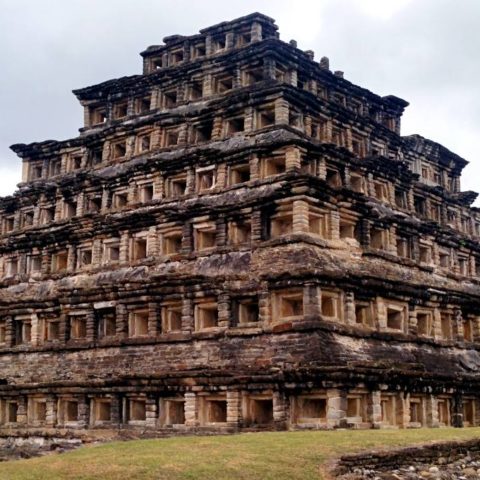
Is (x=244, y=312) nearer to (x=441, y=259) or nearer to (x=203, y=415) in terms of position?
(x=203, y=415)

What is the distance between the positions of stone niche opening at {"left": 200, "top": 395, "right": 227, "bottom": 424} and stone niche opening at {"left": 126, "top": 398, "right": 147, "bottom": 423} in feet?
11.1

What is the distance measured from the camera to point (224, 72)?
3956cm

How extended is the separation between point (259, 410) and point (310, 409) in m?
2.21

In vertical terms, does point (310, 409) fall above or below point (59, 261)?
below

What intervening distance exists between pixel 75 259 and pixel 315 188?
560 inches

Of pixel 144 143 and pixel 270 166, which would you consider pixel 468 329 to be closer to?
pixel 270 166

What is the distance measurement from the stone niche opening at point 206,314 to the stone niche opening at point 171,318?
1.26 meters

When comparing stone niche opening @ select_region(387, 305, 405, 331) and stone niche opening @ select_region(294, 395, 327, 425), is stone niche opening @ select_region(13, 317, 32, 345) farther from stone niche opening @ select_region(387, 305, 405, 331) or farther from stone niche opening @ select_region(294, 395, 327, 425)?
stone niche opening @ select_region(387, 305, 405, 331)

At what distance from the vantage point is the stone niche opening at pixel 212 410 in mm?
30312

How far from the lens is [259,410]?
29531mm

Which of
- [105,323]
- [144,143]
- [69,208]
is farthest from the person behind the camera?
[69,208]

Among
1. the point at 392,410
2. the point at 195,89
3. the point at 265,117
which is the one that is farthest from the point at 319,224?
the point at 195,89

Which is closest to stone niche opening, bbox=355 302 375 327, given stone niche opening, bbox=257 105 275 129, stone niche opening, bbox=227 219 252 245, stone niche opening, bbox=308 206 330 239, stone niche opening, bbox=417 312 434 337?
stone niche opening, bbox=308 206 330 239

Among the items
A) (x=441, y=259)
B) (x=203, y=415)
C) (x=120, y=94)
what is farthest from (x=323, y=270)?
(x=120, y=94)
